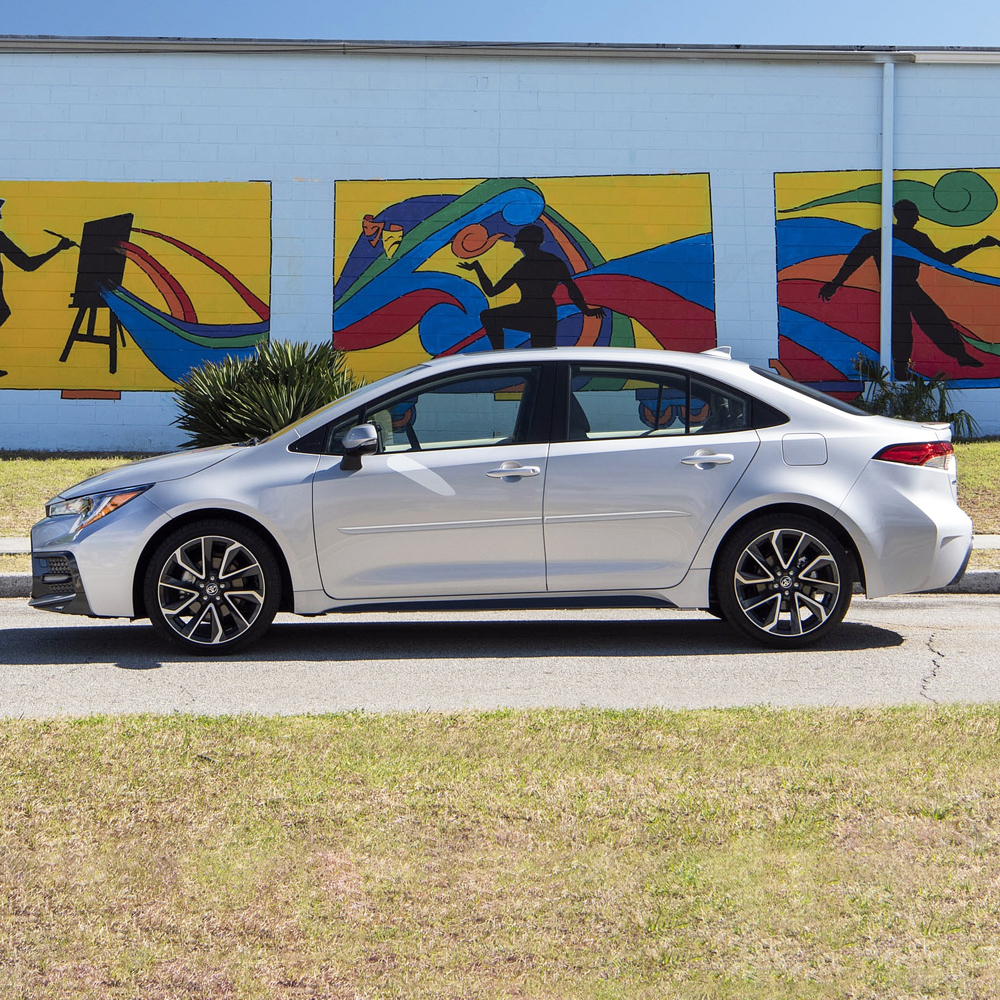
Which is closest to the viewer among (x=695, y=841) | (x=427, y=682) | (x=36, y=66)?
(x=695, y=841)

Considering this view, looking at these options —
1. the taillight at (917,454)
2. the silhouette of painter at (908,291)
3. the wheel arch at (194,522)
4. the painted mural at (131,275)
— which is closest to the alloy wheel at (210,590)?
the wheel arch at (194,522)

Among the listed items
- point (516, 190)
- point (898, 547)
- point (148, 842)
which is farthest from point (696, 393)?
point (516, 190)

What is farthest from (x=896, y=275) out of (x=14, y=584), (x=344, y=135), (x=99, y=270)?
(x=14, y=584)

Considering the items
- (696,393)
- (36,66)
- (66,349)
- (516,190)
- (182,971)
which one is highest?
(36,66)

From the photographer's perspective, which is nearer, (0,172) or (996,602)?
(996,602)

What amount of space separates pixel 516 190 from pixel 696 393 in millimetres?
12122

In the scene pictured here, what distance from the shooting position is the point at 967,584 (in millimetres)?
9438

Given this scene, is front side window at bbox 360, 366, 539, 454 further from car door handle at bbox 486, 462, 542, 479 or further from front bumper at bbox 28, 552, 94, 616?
front bumper at bbox 28, 552, 94, 616

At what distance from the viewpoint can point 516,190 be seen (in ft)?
59.7

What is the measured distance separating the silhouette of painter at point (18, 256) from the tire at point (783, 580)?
47.7 feet

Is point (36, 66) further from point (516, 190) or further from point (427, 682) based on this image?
point (427, 682)

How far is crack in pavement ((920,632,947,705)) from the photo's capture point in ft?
18.0

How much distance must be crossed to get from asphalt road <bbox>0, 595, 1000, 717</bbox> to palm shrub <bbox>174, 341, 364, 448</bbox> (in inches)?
198

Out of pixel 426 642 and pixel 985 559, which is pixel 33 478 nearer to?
pixel 426 642
